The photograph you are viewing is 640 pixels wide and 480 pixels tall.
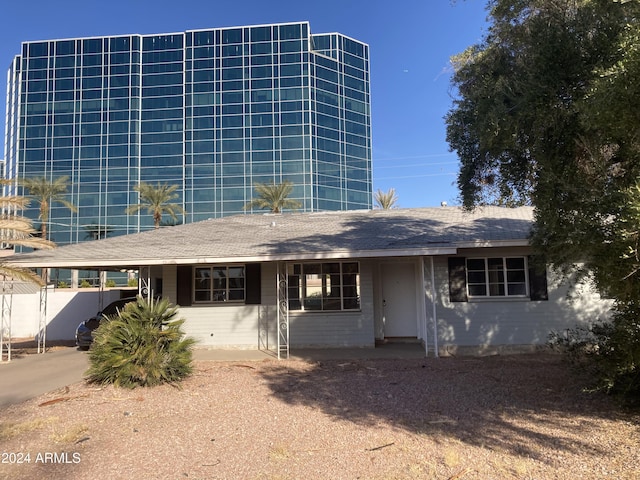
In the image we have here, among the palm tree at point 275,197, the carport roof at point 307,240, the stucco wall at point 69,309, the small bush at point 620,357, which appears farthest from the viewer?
the palm tree at point 275,197

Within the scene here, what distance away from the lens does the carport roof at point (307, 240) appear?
10.7 meters

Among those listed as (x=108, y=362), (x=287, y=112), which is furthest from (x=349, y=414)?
(x=287, y=112)

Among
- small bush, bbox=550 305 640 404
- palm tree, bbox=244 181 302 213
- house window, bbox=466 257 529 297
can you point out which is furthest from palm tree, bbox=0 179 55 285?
palm tree, bbox=244 181 302 213

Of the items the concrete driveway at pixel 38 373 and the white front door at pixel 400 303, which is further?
the white front door at pixel 400 303

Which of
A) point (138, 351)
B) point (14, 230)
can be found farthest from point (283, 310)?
point (14, 230)

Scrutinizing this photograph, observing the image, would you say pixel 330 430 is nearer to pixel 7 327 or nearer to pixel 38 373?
pixel 38 373

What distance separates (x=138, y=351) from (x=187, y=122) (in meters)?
50.5

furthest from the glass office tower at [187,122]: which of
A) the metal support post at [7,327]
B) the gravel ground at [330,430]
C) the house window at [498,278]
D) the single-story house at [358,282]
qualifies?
the gravel ground at [330,430]

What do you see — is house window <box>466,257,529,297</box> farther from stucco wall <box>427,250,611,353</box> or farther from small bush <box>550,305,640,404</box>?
small bush <box>550,305,640,404</box>

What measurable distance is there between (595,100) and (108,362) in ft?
26.4

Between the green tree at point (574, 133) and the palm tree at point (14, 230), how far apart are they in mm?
10359

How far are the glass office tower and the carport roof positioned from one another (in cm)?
3795

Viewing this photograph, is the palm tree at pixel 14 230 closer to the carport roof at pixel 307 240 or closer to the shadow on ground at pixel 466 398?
the carport roof at pixel 307 240

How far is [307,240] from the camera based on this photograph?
12.2 metres
